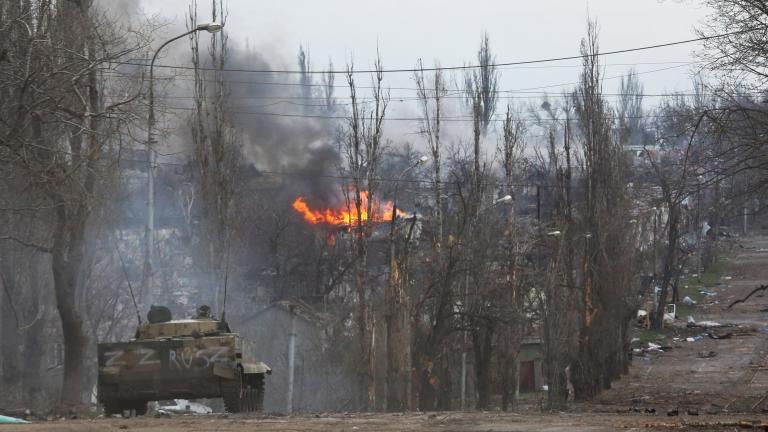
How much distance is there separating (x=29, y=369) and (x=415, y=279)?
1302cm

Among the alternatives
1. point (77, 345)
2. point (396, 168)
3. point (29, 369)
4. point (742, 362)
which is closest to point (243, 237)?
point (396, 168)

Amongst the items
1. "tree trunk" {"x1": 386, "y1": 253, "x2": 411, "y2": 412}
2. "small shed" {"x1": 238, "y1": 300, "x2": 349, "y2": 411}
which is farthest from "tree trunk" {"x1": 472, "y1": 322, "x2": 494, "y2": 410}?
"small shed" {"x1": 238, "y1": 300, "x2": 349, "y2": 411}

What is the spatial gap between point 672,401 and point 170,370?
1751 centimetres

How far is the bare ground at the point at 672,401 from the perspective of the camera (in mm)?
13180

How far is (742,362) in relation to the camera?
42.8 metres

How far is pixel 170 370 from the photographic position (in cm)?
1825

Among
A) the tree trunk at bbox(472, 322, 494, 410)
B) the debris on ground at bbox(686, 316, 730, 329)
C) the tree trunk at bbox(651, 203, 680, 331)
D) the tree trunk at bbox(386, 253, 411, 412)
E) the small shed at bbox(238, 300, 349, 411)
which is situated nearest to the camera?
the tree trunk at bbox(386, 253, 411, 412)

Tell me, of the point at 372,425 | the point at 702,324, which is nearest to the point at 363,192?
the point at 372,425

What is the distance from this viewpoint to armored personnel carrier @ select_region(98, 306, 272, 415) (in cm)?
1814

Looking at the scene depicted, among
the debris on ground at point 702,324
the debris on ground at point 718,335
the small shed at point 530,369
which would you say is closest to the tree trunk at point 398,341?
the small shed at point 530,369

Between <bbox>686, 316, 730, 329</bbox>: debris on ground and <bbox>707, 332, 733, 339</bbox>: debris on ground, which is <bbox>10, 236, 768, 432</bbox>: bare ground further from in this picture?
<bbox>686, 316, 730, 329</bbox>: debris on ground

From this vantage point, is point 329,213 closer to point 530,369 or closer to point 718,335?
point 530,369

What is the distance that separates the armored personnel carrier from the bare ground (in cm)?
170

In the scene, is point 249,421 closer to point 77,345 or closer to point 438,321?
point 77,345
